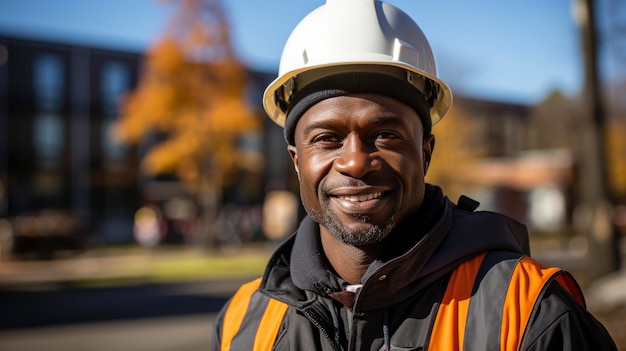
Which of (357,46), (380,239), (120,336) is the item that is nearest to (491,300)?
(380,239)

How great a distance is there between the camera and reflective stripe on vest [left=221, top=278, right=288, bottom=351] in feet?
6.55

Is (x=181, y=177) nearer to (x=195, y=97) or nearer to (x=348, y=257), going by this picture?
(x=195, y=97)

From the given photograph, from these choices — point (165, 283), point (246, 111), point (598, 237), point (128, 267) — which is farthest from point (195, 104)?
point (598, 237)

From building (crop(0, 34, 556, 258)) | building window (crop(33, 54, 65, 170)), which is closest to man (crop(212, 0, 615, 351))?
building (crop(0, 34, 556, 258))

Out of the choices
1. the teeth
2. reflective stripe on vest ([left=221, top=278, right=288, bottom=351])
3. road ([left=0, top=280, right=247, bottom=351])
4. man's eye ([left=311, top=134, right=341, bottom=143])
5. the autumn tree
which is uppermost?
the autumn tree

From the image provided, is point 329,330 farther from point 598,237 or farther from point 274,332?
point 598,237

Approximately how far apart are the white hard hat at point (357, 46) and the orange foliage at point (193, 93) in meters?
19.1

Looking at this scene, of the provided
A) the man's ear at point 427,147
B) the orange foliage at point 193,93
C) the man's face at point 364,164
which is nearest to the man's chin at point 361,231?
the man's face at point 364,164

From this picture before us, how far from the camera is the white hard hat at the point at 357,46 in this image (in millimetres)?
1979

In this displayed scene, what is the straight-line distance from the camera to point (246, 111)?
21719 mm

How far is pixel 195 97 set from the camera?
2112cm

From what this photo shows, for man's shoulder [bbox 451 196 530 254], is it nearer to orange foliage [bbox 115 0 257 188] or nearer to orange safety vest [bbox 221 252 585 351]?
orange safety vest [bbox 221 252 585 351]

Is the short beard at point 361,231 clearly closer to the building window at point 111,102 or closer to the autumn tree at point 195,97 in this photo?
the autumn tree at point 195,97

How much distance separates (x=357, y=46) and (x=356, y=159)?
0.37 meters
